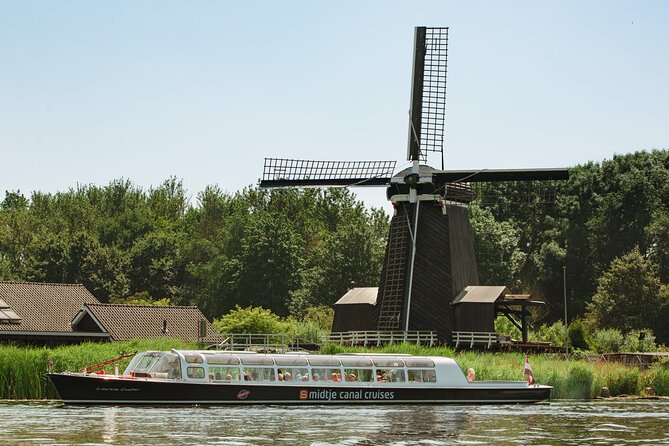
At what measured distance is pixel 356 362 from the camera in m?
51.5

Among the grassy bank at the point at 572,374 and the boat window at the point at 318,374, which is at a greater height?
the grassy bank at the point at 572,374

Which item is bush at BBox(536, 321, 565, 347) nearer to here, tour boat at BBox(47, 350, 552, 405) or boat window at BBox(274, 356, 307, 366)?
tour boat at BBox(47, 350, 552, 405)

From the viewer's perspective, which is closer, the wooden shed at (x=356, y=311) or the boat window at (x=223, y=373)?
the boat window at (x=223, y=373)

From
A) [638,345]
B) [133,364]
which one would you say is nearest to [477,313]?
[638,345]

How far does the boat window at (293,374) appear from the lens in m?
50.3

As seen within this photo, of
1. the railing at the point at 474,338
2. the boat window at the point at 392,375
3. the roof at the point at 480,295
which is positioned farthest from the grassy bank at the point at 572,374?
the boat window at the point at 392,375

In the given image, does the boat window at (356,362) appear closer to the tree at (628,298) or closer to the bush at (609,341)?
the bush at (609,341)

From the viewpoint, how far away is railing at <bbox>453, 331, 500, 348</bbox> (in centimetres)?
6469

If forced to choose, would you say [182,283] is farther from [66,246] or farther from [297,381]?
[297,381]

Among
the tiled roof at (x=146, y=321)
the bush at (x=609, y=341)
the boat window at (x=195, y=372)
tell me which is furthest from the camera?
the bush at (x=609, y=341)

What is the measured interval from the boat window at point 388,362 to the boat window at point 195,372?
25.7ft

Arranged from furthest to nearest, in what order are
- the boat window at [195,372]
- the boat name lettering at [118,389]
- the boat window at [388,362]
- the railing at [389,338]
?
the railing at [389,338] < the boat window at [388,362] < the boat window at [195,372] < the boat name lettering at [118,389]

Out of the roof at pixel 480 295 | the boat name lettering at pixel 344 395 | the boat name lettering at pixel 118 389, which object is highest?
the roof at pixel 480 295

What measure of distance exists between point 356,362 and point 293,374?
2.88 meters
